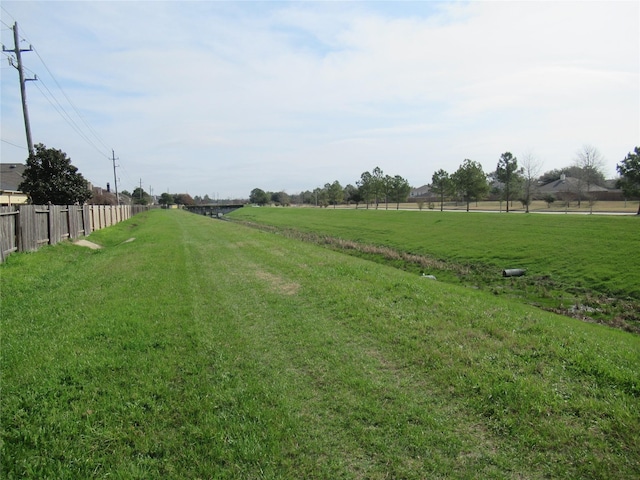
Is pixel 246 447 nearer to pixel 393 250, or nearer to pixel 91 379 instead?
pixel 91 379

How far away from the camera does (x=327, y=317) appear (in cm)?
680

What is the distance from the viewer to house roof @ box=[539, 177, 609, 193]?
221 ft

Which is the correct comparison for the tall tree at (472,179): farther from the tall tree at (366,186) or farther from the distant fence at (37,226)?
the distant fence at (37,226)

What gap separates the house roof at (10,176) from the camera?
3894 cm

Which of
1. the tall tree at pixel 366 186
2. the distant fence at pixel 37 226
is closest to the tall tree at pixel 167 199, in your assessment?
the tall tree at pixel 366 186

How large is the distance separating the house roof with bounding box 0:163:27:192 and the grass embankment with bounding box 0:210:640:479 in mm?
40992

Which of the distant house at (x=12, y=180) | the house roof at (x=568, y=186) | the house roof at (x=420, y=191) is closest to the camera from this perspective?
the distant house at (x=12, y=180)

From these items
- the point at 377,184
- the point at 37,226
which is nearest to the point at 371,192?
the point at 377,184

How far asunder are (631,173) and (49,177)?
157 feet

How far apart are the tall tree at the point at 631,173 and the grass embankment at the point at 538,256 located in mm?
18792

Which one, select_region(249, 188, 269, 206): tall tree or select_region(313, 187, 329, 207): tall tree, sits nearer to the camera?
select_region(313, 187, 329, 207): tall tree

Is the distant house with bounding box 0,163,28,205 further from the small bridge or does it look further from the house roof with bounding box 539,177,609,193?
the house roof with bounding box 539,177,609,193

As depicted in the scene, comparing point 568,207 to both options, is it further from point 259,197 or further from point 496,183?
point 259,197

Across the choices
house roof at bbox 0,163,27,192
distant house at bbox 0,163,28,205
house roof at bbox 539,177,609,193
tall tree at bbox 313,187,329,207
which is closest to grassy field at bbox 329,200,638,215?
house roof at bbox 539,177,609,193
